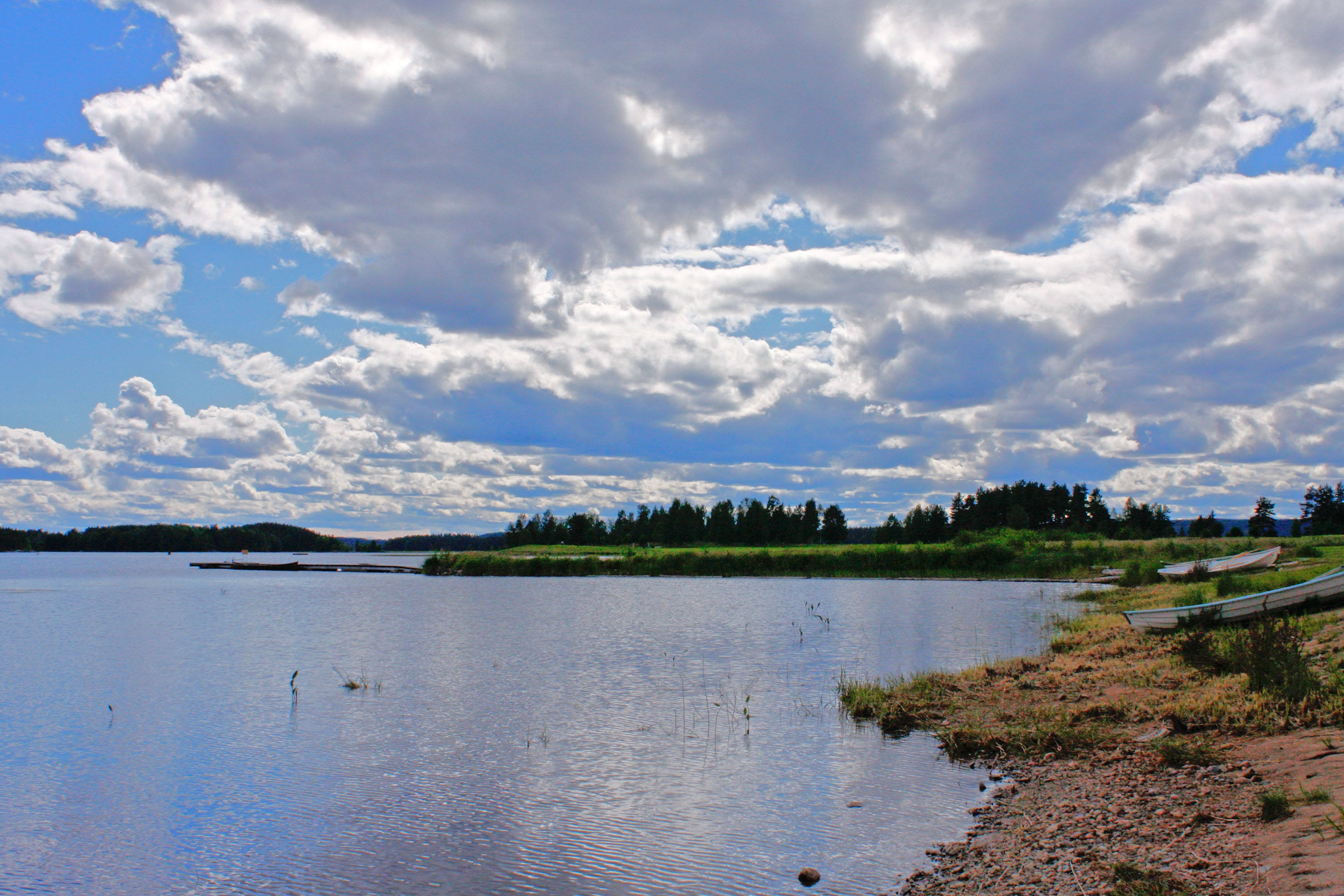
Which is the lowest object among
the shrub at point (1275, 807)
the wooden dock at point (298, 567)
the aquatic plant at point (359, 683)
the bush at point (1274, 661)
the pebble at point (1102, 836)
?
the wooden dock at point (298, 567)

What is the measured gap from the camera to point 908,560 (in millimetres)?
97562

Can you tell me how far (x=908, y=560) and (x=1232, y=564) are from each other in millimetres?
47169

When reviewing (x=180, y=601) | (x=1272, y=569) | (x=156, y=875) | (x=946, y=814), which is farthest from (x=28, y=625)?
(x=1272, y=569)

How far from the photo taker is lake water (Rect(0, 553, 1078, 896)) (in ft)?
40.0

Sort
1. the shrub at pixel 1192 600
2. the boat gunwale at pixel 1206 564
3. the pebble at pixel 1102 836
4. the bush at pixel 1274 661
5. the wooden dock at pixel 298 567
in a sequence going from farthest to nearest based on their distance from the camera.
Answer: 1. the wooden dock at pixel 298 567
2. the boat gunwale at pixel 1206 564
3. the shrub at pixel 1192 600
4. the bush at pixel 1274 661
5. the pebble at pixel 1102 836

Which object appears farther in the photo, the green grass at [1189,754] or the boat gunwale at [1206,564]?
the boat gunwale at [1206,564]

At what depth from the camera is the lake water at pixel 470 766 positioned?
40.0 ft

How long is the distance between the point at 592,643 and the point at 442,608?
87.1 feet

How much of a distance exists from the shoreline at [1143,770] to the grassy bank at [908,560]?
63443 millimetres

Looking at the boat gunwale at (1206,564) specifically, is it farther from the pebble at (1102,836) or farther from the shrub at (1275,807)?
the shrub at (1275,807)

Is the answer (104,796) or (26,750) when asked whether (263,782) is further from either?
(26,750)

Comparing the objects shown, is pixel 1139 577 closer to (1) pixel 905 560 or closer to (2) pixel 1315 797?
(1) pixel 905 560

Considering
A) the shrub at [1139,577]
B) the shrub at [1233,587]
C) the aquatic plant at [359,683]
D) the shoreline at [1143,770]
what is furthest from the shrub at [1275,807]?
the shrub at [1139,577]

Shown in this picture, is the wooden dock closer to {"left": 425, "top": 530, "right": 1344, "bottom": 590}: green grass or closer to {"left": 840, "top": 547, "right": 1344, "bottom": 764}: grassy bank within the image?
{"left": 425, "top": 530, "right": 1344, "bottom": 590}: green grass
